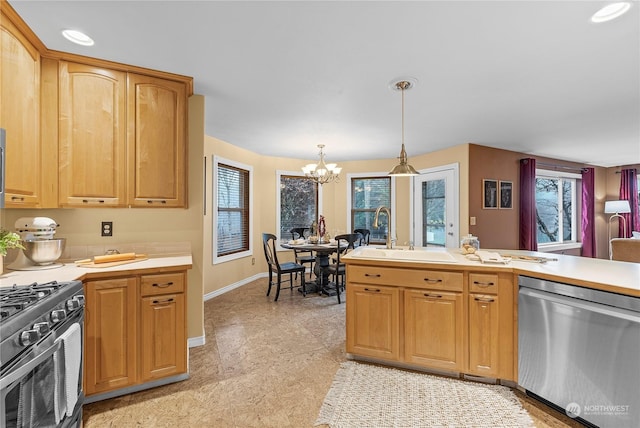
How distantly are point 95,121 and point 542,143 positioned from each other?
5.82 meters

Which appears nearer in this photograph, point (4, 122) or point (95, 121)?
point (4, 122)

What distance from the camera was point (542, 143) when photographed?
4520 mm

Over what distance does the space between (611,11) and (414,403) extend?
8.69 feet

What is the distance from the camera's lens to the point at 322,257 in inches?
178

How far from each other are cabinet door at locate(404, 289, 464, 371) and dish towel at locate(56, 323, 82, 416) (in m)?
2.15

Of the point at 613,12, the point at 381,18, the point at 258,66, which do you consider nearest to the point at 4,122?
the point at 258,66

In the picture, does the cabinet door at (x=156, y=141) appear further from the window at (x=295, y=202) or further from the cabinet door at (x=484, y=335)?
the window at (x=295, y=202)

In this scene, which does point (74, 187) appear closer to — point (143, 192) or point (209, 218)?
point (143, 192)

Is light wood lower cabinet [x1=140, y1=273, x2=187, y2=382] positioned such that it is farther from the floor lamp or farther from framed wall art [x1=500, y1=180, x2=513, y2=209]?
the floor lamp

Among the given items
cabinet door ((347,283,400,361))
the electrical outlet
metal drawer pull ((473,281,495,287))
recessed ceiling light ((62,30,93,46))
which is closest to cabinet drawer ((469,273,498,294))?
metal drawer pull ((473,281,495,287))

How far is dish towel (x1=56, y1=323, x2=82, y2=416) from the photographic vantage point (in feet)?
4.62

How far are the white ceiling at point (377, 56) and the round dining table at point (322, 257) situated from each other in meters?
1.69

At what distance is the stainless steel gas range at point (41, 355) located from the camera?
1104mm
